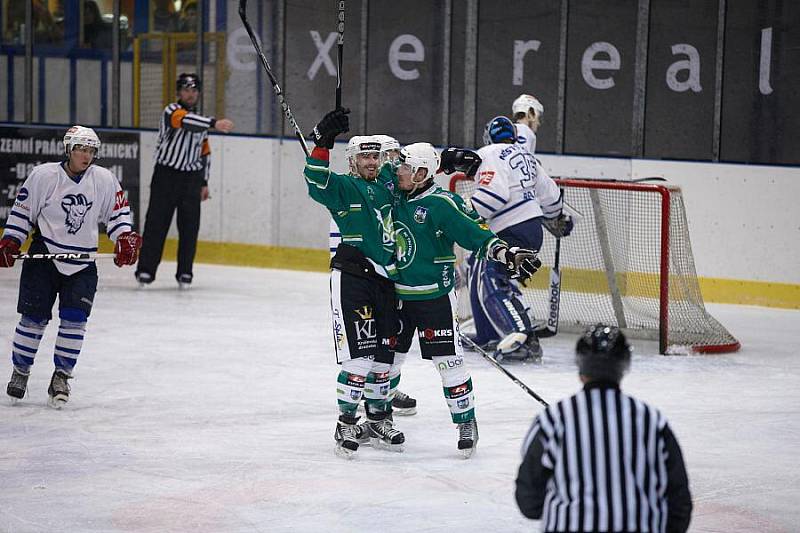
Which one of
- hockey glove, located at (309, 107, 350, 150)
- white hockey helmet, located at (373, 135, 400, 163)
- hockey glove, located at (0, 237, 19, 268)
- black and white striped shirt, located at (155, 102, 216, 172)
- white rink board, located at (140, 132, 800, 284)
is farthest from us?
black and white striped shirt, located at (155, 102, 216, 172)

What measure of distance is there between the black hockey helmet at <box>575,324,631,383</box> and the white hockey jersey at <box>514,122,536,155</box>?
4.77 m

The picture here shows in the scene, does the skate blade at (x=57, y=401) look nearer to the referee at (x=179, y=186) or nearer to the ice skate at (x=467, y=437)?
the ice skate at (x=467, y=437)

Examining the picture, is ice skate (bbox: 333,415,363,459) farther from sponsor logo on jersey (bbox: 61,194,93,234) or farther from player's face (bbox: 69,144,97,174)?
player's face (bbox: 69,144,97,174)

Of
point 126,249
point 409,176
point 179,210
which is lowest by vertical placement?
point 179,210

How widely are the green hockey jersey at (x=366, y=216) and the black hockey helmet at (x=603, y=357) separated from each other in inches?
89.2

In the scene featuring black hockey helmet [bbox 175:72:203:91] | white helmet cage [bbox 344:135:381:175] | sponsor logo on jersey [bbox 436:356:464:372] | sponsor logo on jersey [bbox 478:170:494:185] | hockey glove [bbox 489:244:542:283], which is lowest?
sponsor logo on jersey [bbox 436:356:464:372]

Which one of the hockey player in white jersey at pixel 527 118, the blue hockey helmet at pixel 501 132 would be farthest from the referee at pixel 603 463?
the hockey player in white jersey at pixel 527 118

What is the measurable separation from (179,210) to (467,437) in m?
5.09

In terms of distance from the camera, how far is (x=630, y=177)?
9.63 metres

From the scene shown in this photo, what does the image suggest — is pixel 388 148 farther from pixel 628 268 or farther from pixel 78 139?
pixel 628 268

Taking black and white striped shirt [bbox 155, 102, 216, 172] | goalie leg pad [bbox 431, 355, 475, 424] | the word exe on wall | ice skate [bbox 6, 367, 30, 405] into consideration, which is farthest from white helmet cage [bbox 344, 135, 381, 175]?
the word exe on wall

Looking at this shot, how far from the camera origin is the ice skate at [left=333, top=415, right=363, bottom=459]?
4801mm

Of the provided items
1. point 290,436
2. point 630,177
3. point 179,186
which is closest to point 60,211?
point 290,436

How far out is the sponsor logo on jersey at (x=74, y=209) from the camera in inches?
211
